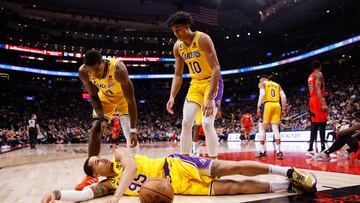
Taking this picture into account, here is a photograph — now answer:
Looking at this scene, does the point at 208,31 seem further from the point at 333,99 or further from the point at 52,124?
Answer: the point at 52,124

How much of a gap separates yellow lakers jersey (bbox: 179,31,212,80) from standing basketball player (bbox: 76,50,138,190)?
885mm

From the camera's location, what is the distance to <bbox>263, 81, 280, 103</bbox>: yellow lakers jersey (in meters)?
7.11

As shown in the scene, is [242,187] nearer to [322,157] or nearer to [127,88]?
[127,88]

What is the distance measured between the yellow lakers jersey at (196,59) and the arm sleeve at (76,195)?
2117 mm

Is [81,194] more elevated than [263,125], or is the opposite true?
[263,125]

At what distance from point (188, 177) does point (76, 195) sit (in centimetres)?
117

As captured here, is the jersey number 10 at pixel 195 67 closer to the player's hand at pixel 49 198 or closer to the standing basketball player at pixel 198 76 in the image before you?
the standing basketball player at pixel 198 76

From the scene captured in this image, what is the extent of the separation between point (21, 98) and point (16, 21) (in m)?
8.07

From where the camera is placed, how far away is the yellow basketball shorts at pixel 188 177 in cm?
304

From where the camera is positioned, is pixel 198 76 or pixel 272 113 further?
pixel 272 113

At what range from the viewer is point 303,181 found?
2.87 meters

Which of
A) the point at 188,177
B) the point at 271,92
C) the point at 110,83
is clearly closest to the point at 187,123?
the point at 188,177

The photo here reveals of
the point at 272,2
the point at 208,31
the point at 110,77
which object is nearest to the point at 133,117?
the point at 110,77

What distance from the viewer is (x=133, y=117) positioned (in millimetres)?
4043
